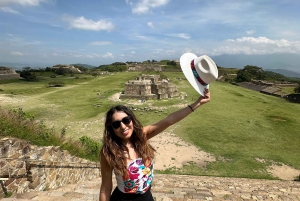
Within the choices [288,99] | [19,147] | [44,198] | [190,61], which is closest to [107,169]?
[190,61]

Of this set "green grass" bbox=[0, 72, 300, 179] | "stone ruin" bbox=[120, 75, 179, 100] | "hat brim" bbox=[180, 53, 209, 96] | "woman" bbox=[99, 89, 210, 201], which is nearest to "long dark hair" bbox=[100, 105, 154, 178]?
"woman" bbox=[99, 89, 210, 201]

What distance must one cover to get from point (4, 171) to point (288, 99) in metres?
34.3

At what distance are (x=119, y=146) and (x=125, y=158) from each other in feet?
0.52

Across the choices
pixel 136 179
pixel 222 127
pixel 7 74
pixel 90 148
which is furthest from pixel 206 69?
pixel 7 74

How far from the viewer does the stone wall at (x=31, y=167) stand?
440 centimetres

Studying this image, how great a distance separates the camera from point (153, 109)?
20.4 m

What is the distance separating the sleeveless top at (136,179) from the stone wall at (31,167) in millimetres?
3300

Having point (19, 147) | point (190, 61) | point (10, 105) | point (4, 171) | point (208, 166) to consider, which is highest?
point (190, 61)

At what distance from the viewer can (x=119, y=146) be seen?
2.30 meters

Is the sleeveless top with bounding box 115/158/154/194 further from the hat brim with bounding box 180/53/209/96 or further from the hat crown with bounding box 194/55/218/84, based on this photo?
the hat crown with bounding box 194/55/218/84

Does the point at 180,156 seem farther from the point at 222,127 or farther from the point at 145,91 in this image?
the point at 145,91

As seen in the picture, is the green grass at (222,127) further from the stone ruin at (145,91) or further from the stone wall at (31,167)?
the stone wall at (31,167)

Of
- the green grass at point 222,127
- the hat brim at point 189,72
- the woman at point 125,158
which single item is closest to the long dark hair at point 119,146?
the woman at point 125,158

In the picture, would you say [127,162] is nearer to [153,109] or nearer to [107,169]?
[107,169]
